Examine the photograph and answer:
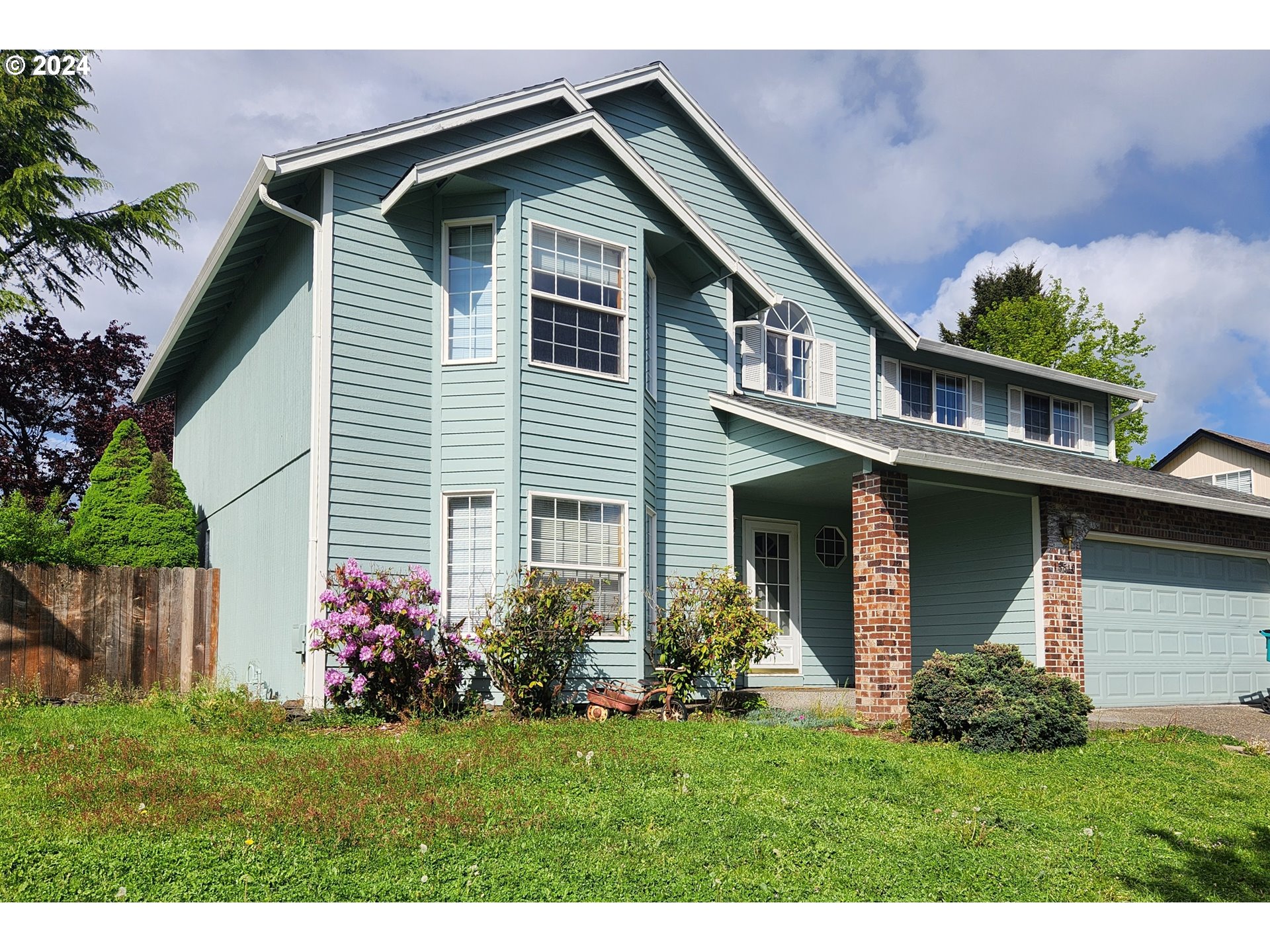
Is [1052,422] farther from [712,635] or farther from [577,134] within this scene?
[577,134]

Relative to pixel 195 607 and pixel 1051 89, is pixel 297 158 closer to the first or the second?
pixel 195 607

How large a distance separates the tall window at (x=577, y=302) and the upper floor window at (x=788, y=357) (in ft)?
9.95

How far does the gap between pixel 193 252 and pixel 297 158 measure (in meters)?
11.5

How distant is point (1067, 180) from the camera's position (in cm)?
2292

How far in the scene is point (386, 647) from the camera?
950 centimetres

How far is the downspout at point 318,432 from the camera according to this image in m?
10.0

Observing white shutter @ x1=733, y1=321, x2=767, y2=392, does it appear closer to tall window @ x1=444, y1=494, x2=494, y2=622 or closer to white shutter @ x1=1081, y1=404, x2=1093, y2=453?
tall window @ x1=444, y1=494, x2=494, y2=622

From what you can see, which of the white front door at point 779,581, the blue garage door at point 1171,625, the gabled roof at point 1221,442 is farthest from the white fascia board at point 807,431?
the gabled roof at point 1221,442

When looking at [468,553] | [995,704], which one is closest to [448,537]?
[468,553]

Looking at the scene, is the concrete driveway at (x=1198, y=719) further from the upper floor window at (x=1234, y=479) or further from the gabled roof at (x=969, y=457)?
the upper floor window at (x=1234, y=479)

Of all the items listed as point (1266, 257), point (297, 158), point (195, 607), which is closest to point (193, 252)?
point (195, 607)

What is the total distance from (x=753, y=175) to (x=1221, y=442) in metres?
27.7

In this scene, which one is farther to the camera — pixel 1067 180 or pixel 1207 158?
pixel 1067 180

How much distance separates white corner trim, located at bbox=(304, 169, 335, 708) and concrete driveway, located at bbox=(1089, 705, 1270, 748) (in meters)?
8.49
